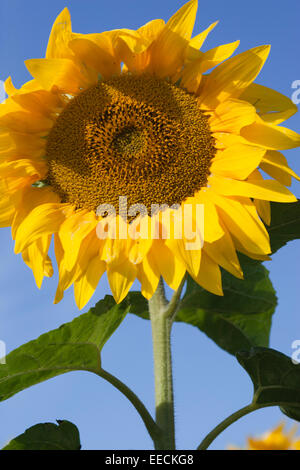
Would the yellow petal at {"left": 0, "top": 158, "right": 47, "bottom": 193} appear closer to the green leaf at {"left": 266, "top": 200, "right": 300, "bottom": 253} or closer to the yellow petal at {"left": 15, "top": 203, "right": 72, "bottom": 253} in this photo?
the yellow petal at {"left": 15, "top": 203, "right": 72, "bottom": 253}

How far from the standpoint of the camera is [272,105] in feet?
8.47

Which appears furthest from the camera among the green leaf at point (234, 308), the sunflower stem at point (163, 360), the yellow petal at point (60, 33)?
the green leaf at point (234, 308)

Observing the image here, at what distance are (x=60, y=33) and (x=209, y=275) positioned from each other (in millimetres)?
1159

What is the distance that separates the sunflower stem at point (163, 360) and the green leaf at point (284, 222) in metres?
0.47

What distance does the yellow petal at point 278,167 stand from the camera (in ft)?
8.27

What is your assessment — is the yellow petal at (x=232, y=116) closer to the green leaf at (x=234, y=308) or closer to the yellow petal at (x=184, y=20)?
the yellow petal at (x=184, y=20)

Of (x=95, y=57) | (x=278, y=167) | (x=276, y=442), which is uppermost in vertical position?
(x=95, y=57)

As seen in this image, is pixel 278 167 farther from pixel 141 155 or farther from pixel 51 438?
pixel 51 438

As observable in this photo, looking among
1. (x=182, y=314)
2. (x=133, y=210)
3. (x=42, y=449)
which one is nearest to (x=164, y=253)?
(x=133, y=210)

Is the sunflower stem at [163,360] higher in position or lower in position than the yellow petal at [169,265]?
lower

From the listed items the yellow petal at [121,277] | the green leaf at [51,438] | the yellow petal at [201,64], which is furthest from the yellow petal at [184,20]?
the green leaf at [51,438]

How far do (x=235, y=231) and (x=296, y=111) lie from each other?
1.81ft

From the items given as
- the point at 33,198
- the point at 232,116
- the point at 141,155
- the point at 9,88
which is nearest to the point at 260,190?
the point at 232,116

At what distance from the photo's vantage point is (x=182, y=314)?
4.14 metres
